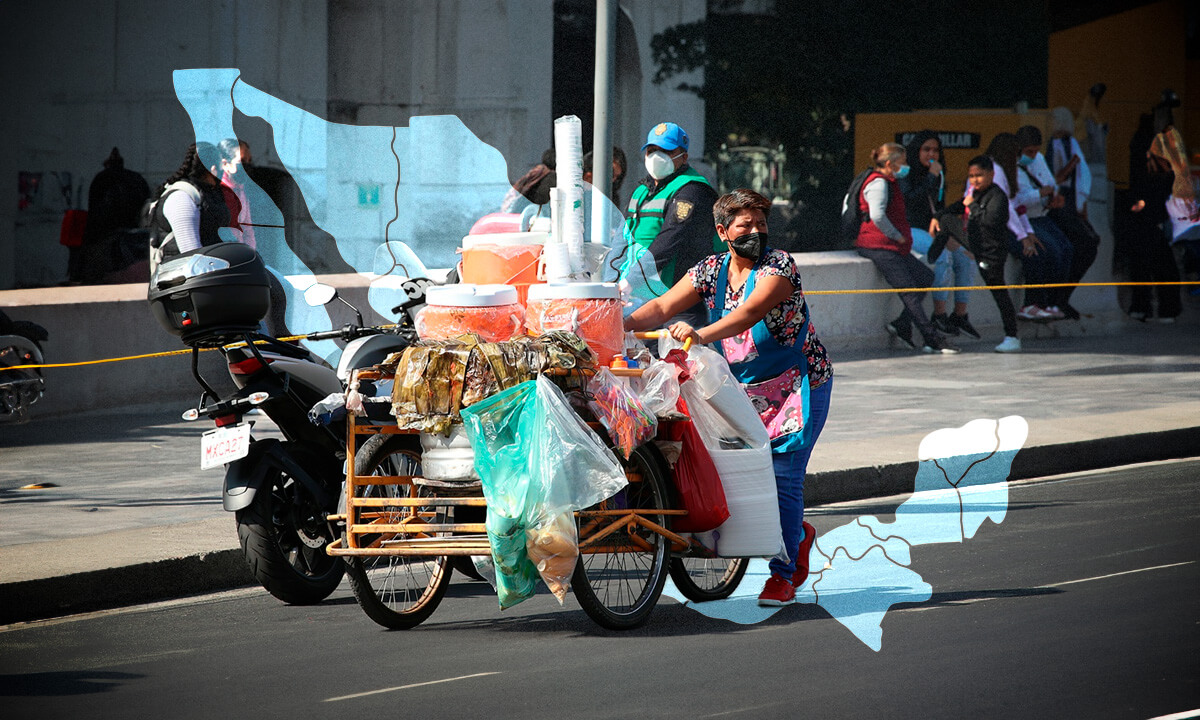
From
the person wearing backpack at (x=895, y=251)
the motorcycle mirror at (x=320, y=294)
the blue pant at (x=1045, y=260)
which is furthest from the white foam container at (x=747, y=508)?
the blue pant at (x=1045, y=260)

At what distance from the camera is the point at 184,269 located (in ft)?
19.7

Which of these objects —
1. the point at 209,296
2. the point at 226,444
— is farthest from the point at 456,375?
the point at 209,296

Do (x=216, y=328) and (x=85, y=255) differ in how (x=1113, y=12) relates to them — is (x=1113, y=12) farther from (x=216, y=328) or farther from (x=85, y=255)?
(x=216, y=328)

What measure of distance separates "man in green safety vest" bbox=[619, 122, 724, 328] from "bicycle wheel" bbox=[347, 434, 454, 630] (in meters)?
3.00

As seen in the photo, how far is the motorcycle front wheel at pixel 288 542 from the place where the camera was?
19.3 feet

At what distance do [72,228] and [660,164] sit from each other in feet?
17.0

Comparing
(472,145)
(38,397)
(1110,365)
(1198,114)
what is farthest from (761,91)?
(38,397)

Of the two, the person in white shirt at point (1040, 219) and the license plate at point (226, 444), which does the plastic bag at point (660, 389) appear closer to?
the license plate at point (226, 444)

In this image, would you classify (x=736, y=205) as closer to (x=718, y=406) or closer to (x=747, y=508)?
(x=718, y=406)

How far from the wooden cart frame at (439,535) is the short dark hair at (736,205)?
1002 millimetres

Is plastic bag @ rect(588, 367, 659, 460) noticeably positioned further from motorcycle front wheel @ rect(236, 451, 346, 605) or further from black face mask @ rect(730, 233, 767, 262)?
motorcycle front wheel @ rect(236, 451, 346, 605)

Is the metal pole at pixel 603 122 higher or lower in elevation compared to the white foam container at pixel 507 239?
higher

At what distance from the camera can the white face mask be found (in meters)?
8.79

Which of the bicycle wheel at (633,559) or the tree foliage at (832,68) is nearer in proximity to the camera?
the bicycle wheel at (633,559)
